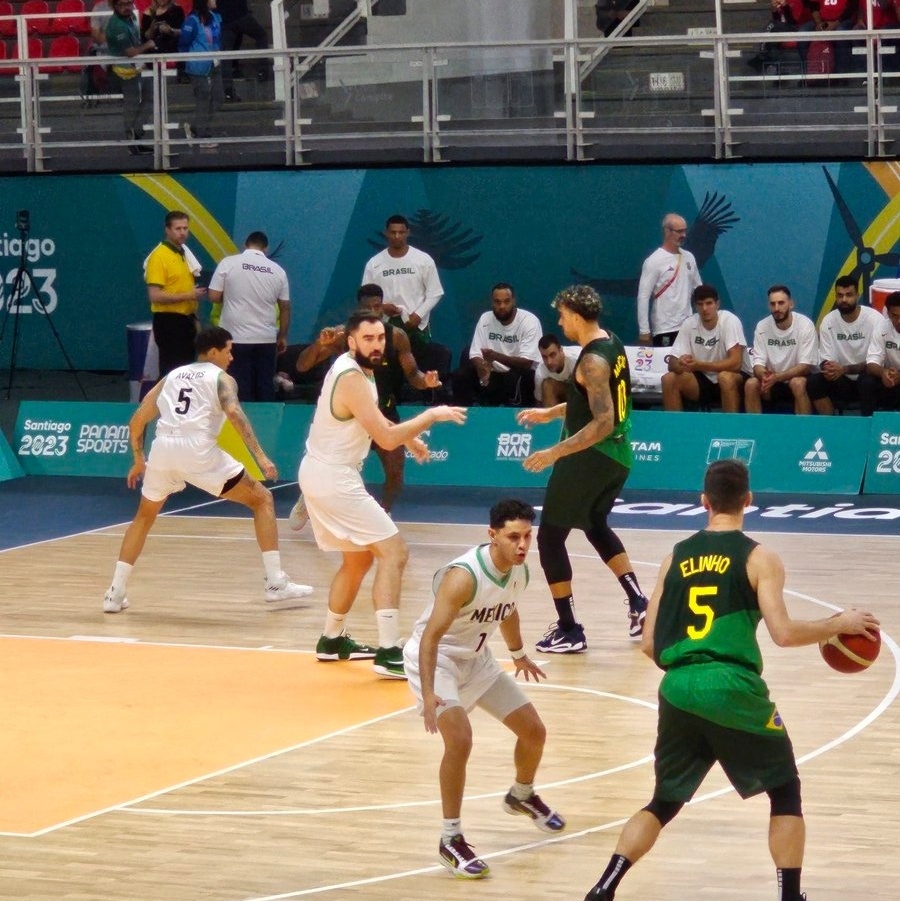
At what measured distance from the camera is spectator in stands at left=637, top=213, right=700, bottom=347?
60.3 ft

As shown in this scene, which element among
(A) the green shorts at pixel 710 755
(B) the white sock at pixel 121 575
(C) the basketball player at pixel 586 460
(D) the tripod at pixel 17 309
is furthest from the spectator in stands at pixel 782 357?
(A) the green shorts at pixel 710 755

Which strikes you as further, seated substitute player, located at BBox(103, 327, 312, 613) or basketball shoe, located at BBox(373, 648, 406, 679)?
seated substitute player, located at BBox(103, 327, 312, 613)

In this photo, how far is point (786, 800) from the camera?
628 cm

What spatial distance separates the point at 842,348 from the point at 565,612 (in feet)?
22.8

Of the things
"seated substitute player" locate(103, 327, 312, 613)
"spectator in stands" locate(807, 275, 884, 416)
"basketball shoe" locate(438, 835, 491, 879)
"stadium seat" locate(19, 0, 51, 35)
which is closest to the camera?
"basketball shoe" locate(438, 835, 491, 879)

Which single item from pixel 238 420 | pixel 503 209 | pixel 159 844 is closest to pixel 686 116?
pixel 503 209

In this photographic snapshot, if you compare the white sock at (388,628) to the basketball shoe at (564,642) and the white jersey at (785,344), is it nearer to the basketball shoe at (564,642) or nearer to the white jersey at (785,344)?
the basketball shoe at (564,642)

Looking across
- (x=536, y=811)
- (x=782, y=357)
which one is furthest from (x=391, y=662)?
(x=782, y=357)

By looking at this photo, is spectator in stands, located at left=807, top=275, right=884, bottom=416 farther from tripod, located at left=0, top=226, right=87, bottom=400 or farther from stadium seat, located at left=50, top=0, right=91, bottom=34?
stadium seat, located at left=50, top=0, right=91, bottom=34

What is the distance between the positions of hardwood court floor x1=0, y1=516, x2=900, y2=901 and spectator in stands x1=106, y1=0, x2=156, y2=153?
26.0ft

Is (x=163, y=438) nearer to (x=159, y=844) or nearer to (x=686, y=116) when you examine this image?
(x=159, y=844)

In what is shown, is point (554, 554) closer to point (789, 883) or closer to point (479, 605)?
point (479, 605)

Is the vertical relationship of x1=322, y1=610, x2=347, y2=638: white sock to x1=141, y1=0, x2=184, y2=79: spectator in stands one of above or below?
below

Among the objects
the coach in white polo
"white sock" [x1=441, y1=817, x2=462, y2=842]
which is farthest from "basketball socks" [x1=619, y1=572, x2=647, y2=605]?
the coach in white polo
